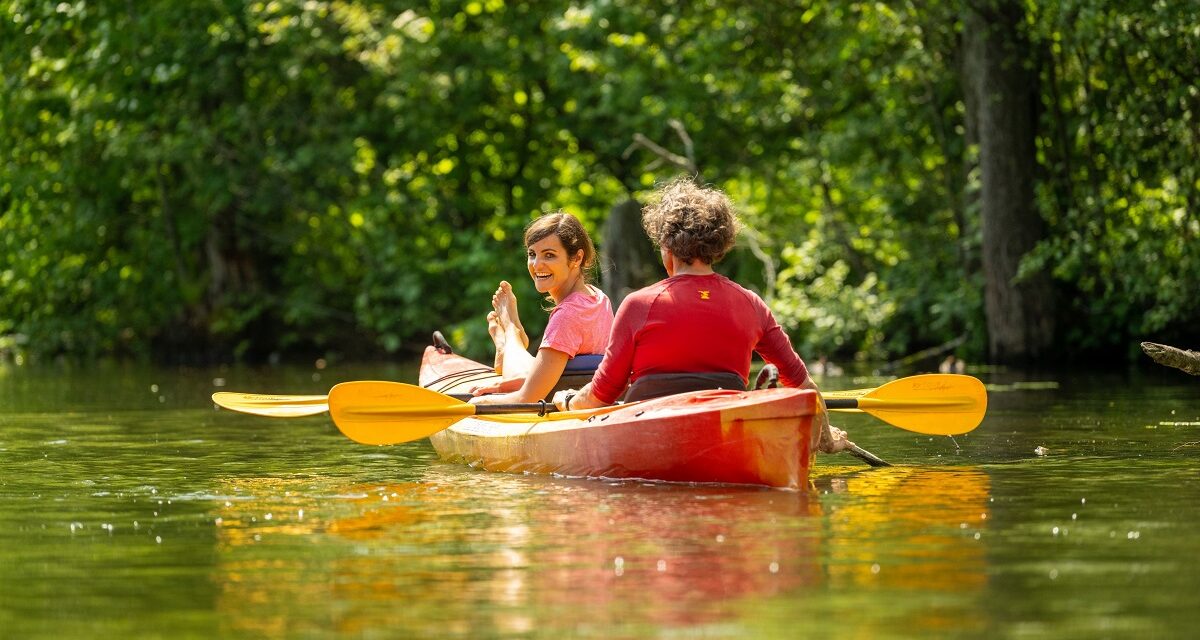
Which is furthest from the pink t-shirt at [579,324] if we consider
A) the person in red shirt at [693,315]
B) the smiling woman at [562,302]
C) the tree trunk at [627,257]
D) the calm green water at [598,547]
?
the tree trunk at [627,257]

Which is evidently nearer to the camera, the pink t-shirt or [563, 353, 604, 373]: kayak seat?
the pink t-shirt

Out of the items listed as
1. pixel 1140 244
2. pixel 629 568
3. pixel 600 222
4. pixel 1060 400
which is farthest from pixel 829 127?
pixel 629 568

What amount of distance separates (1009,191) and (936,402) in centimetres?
844

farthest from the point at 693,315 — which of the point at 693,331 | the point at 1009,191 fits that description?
the point at 1009,191

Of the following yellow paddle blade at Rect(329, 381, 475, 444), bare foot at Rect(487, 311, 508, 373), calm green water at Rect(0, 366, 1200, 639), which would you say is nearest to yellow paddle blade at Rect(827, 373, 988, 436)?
calm green water at Rect(0, 366, 1200, 639)

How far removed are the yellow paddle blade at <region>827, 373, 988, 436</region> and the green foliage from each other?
7.78 metres

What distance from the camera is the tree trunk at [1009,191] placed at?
16.0 metres

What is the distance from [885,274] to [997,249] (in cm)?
235

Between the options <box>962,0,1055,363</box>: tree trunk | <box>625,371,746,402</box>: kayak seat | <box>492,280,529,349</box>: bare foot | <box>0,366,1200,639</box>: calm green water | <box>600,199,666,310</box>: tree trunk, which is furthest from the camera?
<box>600,199,666,310</box>: tree trunk

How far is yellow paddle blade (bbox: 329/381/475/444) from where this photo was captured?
7.95 metres

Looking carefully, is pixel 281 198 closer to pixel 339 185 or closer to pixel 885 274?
pixel 339 185

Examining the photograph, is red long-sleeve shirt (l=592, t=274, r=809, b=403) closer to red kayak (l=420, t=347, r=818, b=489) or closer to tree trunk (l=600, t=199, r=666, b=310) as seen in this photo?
red kayak (l=420, t=347, r=818, b=489)

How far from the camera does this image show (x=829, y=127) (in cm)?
2048

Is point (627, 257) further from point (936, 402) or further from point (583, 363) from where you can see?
point (936, 402)
